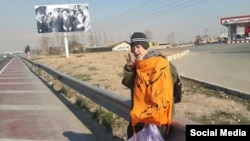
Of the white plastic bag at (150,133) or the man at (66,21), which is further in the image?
the man at (66,21)

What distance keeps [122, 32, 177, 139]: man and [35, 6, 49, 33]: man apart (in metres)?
52.2

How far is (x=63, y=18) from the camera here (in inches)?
2152

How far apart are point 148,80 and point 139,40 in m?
0.48

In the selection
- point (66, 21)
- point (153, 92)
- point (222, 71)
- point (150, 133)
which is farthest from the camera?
point (66, 21)

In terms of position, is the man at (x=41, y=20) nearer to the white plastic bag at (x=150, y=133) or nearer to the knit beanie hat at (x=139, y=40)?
the knit beanie hat at (x=139, y=40)

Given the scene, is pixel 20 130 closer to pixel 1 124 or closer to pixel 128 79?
pixel 1 124

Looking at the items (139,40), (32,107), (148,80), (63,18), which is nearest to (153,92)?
(148,80)

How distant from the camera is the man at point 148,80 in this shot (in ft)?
11.4

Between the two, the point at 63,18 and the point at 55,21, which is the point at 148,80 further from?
the point at 63,18

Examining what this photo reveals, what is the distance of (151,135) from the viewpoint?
3693mm

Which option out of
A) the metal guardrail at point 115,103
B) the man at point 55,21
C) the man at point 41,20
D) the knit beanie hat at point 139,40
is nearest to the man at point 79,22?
the man at point 55,21

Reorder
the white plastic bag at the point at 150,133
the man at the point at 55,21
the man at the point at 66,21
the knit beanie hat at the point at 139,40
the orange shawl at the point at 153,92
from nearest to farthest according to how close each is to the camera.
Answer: the orange shawl at the point at 153,92
the white plastic bag at the point at 150,133
the knit beanie hat at the point at 139,40
the man at the point at 55,21
the man at the point at 66,21

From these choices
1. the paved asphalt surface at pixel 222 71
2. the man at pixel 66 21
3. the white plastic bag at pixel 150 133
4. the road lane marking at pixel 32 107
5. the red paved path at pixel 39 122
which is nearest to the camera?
the white plastic bag at pixel 150 133

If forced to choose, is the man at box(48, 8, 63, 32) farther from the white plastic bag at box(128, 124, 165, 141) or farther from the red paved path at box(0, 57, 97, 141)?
the white plastic bag at box(128, 124, 165, 141)
